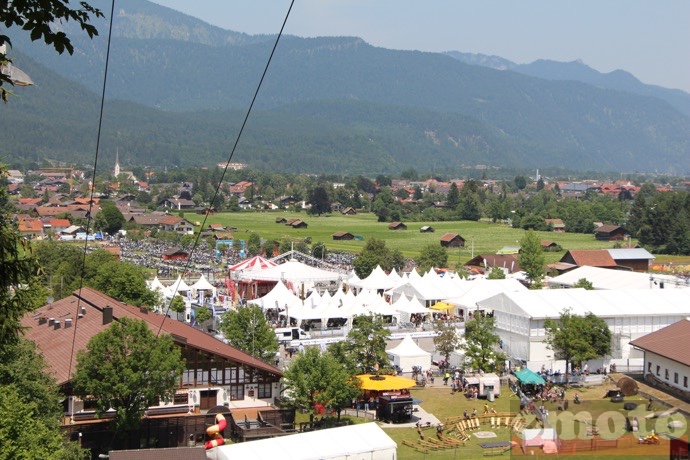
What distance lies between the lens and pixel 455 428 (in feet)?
65.9

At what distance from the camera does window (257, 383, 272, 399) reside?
21375 millimetres

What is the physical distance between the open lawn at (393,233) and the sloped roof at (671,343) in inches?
1342

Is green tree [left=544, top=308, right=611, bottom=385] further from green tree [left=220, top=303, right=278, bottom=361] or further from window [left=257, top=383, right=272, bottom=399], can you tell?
window [left=257, top=383, right=272, bottom=399]

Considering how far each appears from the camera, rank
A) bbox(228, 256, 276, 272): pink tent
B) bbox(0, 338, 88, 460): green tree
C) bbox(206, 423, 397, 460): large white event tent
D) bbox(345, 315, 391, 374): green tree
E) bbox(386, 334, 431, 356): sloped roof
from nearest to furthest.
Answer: bbox(0, 338, 88, 460): green tree → bbox(206, 423, 397, 460): large white event tent → bbox(345, 315, 391, 374): green tree → bbox(386, 334, 431, 356): sloped roof → bbox(228, 256, 276, 272): pink tent

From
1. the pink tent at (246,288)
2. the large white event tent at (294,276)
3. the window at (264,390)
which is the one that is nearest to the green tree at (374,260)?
the large white event tent at (294,276)

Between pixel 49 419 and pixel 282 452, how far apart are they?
3789 millimetres

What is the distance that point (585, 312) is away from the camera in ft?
92.7

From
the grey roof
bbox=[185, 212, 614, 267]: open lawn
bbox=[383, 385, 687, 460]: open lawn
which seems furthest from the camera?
bbox=[185, 212, 614, 267]: open lawn

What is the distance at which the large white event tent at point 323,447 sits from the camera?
15711mm

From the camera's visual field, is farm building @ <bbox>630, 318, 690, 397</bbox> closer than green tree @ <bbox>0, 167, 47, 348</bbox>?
No

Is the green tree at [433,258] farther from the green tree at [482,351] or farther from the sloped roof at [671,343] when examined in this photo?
the green tree at [482,351]

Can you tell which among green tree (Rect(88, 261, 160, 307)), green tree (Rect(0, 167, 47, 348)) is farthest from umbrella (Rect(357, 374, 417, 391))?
green tree (Rect(0, 167, 47, 348))

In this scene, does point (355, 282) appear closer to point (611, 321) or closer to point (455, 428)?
point (611, 321)

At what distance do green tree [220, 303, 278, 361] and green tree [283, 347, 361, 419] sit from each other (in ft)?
14.3
